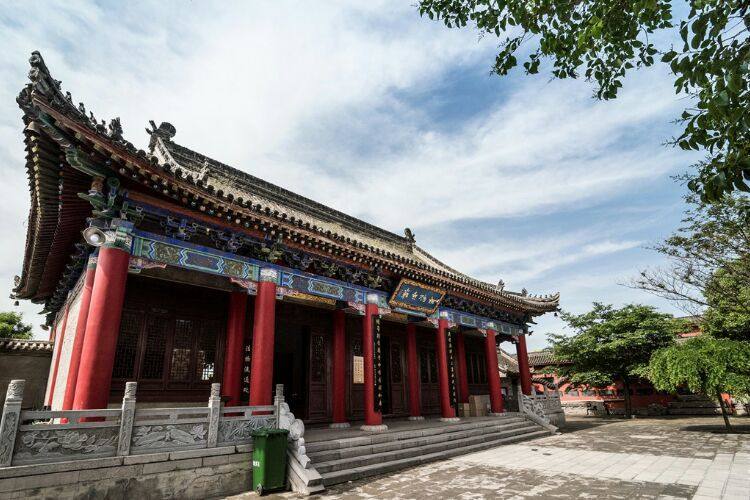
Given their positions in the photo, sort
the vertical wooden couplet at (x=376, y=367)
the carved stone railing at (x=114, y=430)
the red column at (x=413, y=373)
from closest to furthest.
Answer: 1. the carved stone railing at (x=114, y=430)
2. the vertical wooden couplet at (x=376, y=367)
3. the red column at (x=413, y=373)

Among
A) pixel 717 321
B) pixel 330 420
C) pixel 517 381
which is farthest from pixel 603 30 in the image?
pixel 517 381

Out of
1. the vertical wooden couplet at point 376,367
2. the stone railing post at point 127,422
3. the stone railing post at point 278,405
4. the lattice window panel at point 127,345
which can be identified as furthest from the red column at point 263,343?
the vertical wooden couplet at point 376,367

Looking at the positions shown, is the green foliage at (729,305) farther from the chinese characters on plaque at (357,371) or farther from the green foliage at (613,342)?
the chinese characters on plaque at (357,371)

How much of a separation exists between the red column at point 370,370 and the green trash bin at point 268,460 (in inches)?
131

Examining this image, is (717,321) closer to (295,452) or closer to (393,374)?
(393,374)

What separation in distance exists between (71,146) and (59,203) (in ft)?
6.12

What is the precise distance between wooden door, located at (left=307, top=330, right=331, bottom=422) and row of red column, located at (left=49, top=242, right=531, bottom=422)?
27 centimetres

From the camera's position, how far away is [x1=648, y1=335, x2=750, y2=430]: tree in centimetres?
1198

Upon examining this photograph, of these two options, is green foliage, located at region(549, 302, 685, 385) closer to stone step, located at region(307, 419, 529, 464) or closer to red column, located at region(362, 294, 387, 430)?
stone step, located at region(307, 419, 529, 464)

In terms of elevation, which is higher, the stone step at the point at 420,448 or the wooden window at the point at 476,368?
the wooden window at the point at 476,368

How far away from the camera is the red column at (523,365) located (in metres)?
15.6

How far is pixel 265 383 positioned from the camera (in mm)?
7461

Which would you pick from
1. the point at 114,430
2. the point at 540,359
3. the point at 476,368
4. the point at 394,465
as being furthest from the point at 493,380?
the point at 540,359

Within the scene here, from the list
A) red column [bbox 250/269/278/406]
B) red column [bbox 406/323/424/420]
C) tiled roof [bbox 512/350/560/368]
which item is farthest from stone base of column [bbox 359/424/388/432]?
tiled roof [bbox 512/350/560/368]
